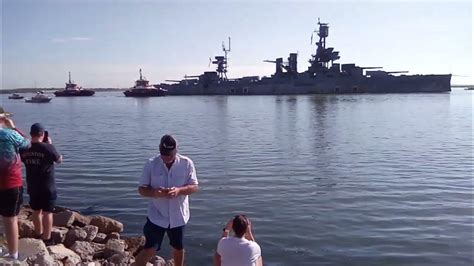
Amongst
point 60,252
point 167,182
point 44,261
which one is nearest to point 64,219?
point 60,252

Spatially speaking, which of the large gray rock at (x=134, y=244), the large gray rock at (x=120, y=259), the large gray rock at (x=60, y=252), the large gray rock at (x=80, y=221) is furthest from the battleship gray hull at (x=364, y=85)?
the large gray rock at (x=60, y=252)

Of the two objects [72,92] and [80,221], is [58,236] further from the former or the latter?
[72,92]

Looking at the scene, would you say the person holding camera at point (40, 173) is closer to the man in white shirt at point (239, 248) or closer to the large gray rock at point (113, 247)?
the large gray rock at point (113, 247)

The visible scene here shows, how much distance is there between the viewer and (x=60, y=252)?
20.2ft

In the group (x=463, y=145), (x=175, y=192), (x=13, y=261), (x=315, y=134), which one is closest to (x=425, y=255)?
(x=175, y=192)

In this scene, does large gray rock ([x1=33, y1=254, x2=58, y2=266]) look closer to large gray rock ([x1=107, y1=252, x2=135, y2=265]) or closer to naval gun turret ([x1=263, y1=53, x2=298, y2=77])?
large gray rock ([x1=107, y1=252, x2=135, y2=265])

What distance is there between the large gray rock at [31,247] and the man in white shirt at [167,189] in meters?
1.55

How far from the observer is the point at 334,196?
11688 mm

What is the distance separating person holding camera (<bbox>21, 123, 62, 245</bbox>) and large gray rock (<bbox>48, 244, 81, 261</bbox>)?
0.53 meters

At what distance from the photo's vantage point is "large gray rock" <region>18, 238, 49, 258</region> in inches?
232

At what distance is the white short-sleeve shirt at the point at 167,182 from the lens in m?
5.18

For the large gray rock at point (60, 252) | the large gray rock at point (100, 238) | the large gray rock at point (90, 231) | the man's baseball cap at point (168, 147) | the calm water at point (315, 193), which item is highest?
the man's baseball cap at point (168, 147)

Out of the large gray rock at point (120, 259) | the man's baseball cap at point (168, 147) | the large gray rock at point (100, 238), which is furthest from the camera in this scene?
the large gray rock at point (100, 238)

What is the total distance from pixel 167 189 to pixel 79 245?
238 centimetres
